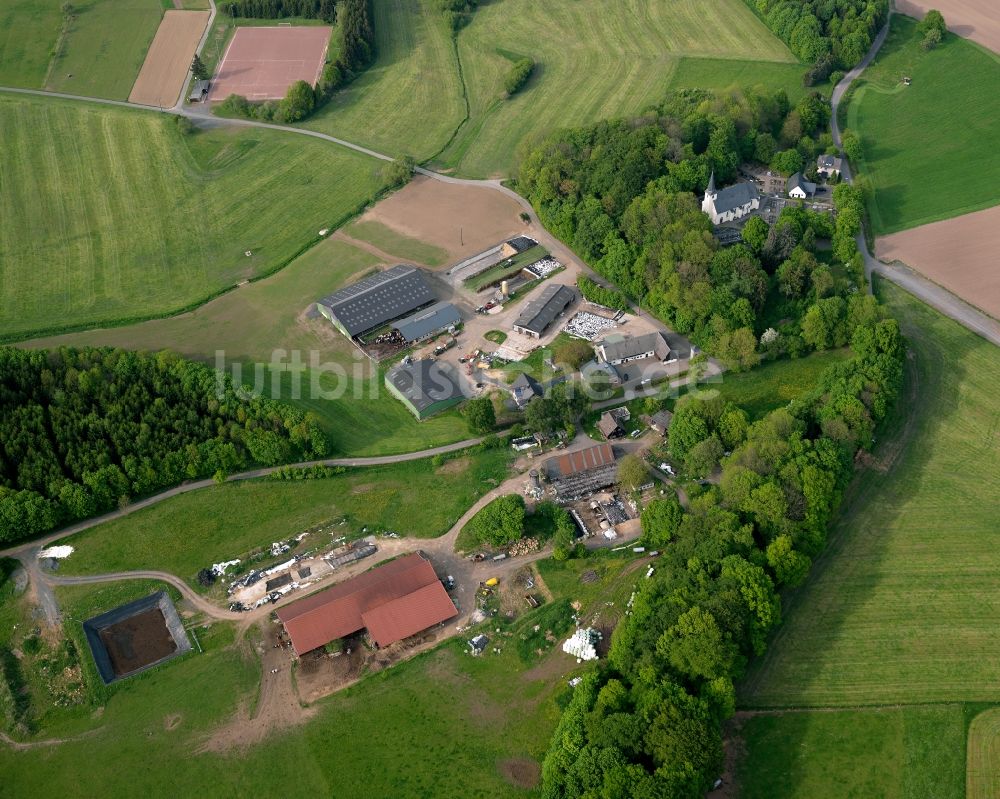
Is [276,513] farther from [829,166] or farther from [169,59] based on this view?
[169,59]

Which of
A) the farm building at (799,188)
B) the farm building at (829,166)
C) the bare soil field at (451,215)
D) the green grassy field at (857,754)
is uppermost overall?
the bare soil field at (451,215)

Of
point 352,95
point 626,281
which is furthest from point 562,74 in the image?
point 626,281

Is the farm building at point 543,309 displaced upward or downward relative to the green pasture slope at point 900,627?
upward

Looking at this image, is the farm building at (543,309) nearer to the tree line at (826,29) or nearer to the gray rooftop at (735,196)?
the gray rooftop at (735,196)

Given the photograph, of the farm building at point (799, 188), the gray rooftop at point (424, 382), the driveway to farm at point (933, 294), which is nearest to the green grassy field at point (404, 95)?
the gray rooftop at point (424, 382)

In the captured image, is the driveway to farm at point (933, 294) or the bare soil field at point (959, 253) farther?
the bare soil field at point (959, 253)

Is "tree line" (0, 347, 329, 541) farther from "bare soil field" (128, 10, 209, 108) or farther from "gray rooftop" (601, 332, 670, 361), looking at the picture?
"bare soil field" (128, 10, 209, 108)

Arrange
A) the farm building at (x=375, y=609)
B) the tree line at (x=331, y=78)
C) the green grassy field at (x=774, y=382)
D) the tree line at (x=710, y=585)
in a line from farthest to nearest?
the tree line at (x=331, y=78), the green grassy field at (x=774, y=382), the farm building at (x=375, y=609), the tree line at (x=710, y=585)
